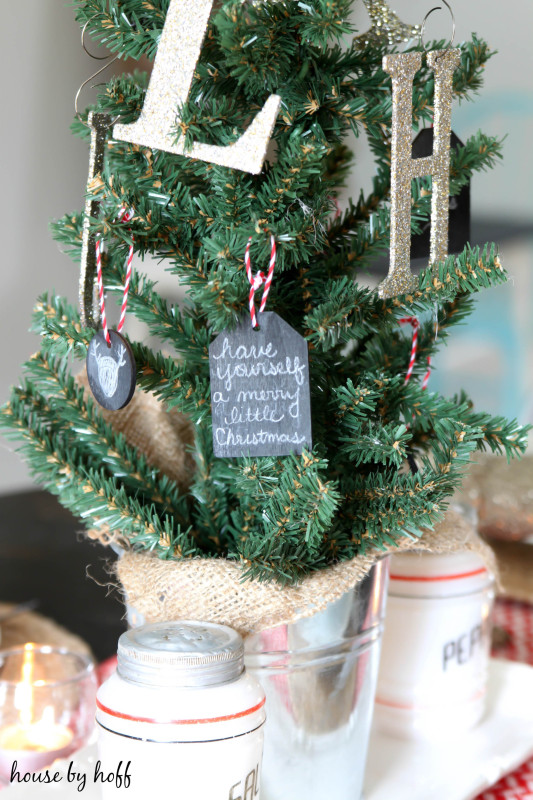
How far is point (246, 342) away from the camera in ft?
1.57

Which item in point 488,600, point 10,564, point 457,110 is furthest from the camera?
point 457,110

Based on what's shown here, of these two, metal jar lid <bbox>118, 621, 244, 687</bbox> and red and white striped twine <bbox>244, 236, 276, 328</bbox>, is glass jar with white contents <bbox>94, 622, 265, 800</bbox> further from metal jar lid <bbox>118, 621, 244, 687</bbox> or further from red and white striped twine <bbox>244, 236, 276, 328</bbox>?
red and white striped twine <bbox>244, 236, 276, 328</bbox>

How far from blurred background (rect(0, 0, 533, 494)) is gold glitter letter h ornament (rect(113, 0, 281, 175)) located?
A: 2.46 feet

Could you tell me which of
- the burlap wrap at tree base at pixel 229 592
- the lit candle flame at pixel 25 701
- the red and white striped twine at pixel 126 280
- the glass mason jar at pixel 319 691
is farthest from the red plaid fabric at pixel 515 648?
the red and white striped twine at pixel 126 280

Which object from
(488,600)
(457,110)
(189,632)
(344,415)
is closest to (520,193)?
(457,110)

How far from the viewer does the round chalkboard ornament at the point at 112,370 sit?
48cm

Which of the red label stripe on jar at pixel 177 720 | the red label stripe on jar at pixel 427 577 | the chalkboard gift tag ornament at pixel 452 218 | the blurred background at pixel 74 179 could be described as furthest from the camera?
the blurred background at pixel 74 179

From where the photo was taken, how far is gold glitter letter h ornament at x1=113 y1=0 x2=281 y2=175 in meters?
0.46

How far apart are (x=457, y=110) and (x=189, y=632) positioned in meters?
1.26

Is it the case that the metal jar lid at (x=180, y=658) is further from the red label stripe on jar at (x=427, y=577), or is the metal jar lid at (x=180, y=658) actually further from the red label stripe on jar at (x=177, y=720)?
the red label stripe on jar at (x=427, y=577)

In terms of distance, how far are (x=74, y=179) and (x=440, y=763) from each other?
3.87ft

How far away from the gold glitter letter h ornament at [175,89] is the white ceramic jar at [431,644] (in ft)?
1.27

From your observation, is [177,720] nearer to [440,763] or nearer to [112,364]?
[112,364]

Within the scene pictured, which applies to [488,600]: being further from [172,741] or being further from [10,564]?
[10,564]
